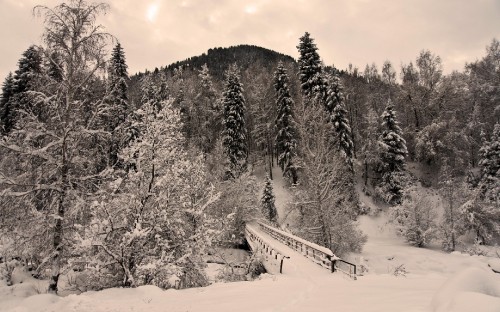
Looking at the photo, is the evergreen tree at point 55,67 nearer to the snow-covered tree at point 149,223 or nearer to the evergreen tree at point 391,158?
the snow-covered tree at point 149,223

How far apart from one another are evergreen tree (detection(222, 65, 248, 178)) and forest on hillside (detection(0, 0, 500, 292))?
0.26 meters

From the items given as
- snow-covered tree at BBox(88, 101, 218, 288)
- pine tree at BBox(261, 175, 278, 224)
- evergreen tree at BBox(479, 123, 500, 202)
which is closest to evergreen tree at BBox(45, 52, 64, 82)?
snow-covered tree at BBox(88, 101, 218, 288)

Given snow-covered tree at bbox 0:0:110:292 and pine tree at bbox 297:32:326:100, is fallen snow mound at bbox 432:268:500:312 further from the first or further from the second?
pine tree at bbox 297:32:326:100

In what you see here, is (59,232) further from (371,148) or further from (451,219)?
(371,148)

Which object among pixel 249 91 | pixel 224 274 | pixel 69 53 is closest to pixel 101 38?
pixel 69 53

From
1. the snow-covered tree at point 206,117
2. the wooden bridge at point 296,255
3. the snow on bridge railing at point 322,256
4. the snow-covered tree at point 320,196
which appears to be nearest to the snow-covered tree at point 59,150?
the wooden bridge at point 296,255

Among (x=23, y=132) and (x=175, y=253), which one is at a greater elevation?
(x=23, y=132)

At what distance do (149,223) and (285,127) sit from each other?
1409 inches

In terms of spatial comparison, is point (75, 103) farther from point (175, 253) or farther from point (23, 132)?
point (175, 253)

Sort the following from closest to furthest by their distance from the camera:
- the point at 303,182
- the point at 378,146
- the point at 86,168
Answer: the point at 86,168 < the point at 303,182 < the point at 378,146

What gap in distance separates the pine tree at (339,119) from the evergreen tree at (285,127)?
17.6ft

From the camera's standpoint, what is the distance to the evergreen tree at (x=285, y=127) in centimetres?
4472

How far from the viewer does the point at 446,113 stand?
→ 4959 cm

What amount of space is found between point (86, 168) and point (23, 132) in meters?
2.40
